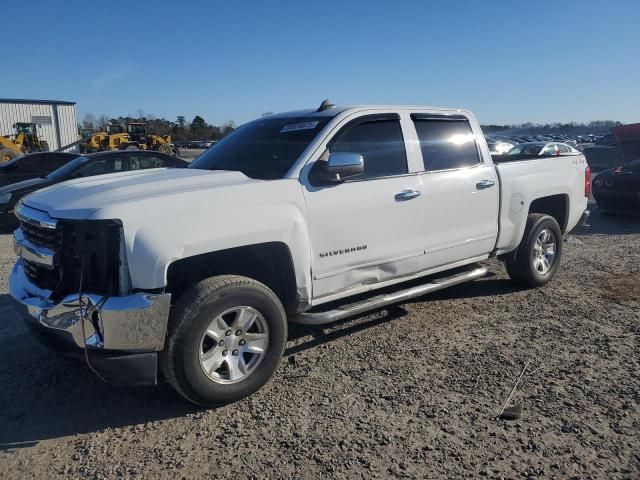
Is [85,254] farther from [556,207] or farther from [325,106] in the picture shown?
[556,207]

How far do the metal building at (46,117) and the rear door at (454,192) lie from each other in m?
46.9

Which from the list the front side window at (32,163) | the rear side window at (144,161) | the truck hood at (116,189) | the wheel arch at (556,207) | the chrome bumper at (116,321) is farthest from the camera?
the front side window at (32,163)

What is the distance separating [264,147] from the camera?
14.5ft

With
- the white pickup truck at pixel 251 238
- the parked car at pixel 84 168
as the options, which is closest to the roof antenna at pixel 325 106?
the white pickup truck at pixel 251 238

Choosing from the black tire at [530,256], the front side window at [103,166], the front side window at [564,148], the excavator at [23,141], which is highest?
the excavator at [23,141]

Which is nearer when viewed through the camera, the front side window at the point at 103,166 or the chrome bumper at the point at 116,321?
the chrome bumper at the point at 116,321

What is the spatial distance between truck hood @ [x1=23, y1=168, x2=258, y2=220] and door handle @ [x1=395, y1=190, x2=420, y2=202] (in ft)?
4.21

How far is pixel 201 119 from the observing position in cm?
8675

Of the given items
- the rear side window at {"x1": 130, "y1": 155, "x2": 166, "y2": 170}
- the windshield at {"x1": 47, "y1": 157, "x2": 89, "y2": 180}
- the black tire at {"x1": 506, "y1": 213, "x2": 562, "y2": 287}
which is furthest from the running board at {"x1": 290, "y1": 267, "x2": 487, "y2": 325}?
the rear side window at {"x1": 130, "y1": 155, "x2": 166, "y2": 170}

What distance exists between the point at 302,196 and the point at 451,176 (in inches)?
68.7

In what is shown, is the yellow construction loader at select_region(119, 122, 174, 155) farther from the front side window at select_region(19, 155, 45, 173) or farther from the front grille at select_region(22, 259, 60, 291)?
the front grille at select_region(22, 259, 60, 291)

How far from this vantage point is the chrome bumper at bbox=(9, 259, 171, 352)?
2.97 m

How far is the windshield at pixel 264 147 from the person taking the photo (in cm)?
411

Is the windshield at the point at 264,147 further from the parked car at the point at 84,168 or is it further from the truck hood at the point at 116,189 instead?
the parked car at the point at 84,168
